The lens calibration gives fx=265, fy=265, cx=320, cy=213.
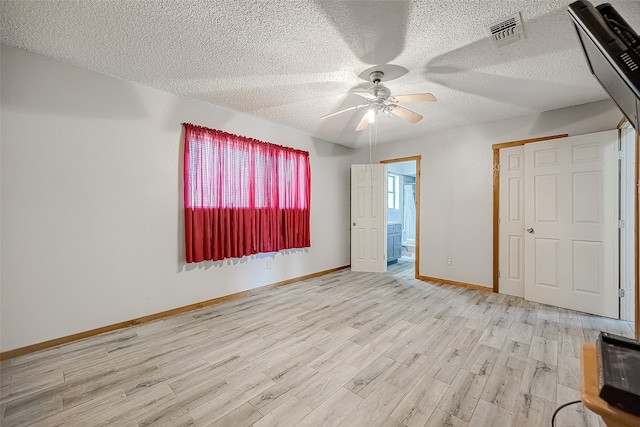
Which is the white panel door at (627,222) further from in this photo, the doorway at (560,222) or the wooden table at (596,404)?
the wooden table at (596,404)

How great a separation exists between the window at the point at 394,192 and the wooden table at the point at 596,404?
6.70 m

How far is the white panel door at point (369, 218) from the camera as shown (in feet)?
16.3

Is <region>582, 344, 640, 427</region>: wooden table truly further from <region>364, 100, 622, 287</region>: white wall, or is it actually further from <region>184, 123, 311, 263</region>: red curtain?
<region>364, 100, 622, 287</region>: white wall

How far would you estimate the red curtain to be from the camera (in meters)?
3.09

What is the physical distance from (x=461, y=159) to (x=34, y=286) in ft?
17.1

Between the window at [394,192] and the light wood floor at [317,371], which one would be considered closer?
the light wood floor at [317,371]

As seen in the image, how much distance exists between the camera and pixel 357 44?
81.7 inches

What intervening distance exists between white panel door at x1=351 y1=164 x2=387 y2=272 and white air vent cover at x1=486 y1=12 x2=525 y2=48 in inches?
119

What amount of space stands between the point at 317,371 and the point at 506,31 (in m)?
2.82

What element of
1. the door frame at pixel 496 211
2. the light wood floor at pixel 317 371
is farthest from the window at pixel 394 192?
the light wood floor at pixel 317 371

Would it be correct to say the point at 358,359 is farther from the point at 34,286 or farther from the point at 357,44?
the point at 34,286

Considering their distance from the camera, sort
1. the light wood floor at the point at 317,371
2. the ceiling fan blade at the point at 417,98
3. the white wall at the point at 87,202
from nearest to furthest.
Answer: the light wood floor at the point at 317,371 → the white wall at the point at 87,202 → the ceiling fan blade at the point at 417,98

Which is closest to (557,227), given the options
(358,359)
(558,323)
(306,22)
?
(558,323)

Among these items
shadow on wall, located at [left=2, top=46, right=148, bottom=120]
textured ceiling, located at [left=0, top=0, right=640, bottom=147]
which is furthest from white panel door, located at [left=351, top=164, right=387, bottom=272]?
shadow on wall, located at [left=2, top=46, right=148, bottom=120]
